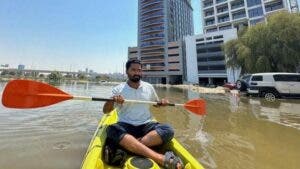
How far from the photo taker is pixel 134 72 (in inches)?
163

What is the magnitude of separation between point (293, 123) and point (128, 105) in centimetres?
793

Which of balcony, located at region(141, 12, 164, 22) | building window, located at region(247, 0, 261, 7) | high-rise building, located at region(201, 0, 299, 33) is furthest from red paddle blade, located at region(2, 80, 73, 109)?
balcony, located at region(141, 12, 164, 22)

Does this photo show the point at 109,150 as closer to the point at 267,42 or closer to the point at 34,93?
the point at 34,93

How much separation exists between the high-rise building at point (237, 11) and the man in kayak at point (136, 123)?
59883 mm

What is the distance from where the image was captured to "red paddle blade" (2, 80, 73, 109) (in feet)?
13.8

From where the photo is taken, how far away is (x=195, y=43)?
245 ft

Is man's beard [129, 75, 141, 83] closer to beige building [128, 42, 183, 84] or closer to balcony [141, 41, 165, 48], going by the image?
beige building [128, 42, 183, 84]

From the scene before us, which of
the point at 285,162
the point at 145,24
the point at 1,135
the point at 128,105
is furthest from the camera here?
the point at 145,24

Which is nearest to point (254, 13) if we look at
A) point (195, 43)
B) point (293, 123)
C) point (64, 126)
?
point (195, 43)

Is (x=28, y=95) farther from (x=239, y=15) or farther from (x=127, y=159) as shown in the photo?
(x=239, y=15)

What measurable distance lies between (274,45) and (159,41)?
72032mm

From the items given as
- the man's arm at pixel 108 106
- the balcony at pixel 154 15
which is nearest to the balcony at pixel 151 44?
the balcony at pixel 154 15

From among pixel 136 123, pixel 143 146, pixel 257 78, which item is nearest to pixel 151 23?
pixel 257 78

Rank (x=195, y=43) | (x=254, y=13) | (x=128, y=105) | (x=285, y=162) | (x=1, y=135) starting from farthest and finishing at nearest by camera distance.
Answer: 1. (x=195, y=43)
2. (x=254, y=13)
3. (x=1, y=135)
4. (x=285, y=162)
5. (x=128, y=105)
